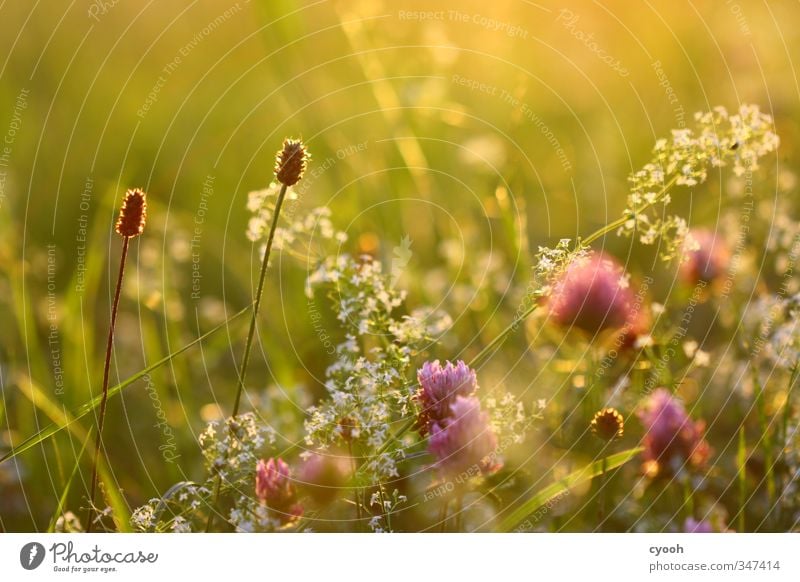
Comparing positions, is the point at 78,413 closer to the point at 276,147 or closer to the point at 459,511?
the point at 459,511

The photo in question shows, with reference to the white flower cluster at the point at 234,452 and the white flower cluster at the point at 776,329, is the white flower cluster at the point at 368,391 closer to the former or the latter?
the white flower cluster at the point at 234,452

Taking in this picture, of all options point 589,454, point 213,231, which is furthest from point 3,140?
point 589,454

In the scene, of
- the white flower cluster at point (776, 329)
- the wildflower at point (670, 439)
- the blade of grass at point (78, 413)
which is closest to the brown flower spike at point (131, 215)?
the blade of grass at point (78, 413)

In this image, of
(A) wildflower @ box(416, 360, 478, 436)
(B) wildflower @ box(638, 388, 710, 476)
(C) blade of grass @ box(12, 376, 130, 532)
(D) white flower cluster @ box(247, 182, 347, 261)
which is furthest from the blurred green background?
(A) wildflower @ box(416, 360, 478, 436)

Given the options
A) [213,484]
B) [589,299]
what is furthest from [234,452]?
[589,299]

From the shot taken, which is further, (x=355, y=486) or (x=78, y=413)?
(x=78, y=413)

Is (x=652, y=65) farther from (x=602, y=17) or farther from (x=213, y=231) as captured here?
(x=213, y=231)

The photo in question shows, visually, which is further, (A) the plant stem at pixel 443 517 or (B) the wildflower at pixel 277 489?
(A) the plant stem at pixel 443 517
